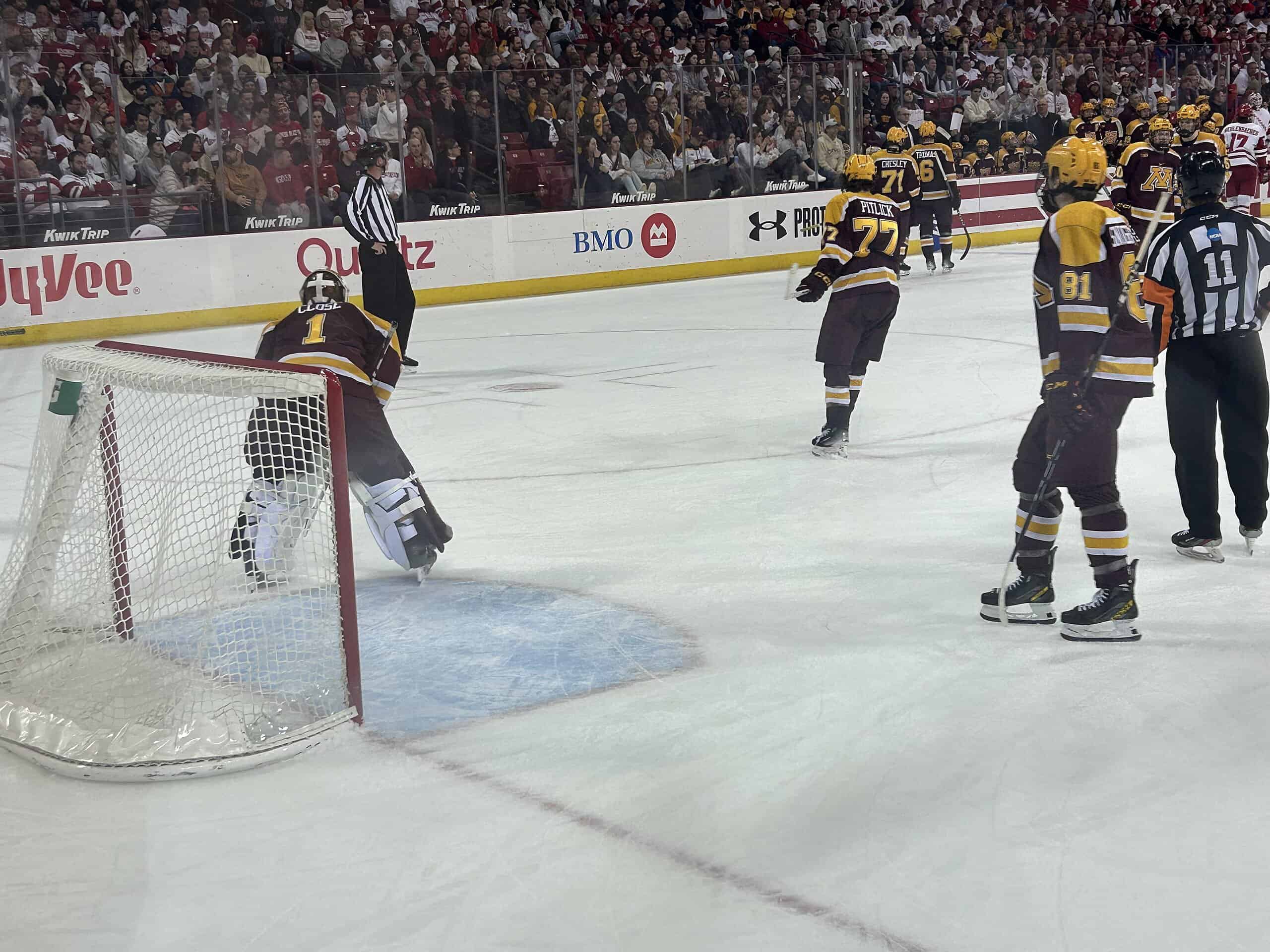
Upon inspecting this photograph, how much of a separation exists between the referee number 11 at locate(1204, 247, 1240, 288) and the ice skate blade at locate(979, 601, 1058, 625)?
4.09 ft

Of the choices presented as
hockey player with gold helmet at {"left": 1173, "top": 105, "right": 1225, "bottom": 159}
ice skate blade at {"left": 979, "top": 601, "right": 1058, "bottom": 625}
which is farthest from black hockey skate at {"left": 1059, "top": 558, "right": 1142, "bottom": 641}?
hockey player with gold helmet at {"left": 1173, "top": 105, "right": 1225, "bottom": 159}

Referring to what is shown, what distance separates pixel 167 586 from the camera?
406 cm

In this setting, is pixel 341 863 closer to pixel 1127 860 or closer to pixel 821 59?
pixel 1127 860

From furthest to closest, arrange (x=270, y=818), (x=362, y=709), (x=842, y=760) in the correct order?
(x=362, y=709)
(x=842, y=760)
(x=270, y=818)

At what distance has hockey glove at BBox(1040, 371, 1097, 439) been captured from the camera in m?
4.00

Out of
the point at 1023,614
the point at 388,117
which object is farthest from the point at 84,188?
the point at 1023,614

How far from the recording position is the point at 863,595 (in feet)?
15.3

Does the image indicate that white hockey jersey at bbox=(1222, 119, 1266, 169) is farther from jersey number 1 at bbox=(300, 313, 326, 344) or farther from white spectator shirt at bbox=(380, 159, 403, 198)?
jersey number 1 at bbox=(300, 313, 326, 344)

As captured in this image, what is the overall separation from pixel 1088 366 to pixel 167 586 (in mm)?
2638

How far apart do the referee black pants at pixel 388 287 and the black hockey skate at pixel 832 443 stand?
3.38 m

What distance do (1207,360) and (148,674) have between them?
3447 mm

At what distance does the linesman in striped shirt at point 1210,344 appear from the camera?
15.5 ft

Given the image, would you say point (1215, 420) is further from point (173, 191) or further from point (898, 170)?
point (173, 191)

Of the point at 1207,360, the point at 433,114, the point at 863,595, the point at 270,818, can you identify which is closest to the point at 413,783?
the point at 270,818
